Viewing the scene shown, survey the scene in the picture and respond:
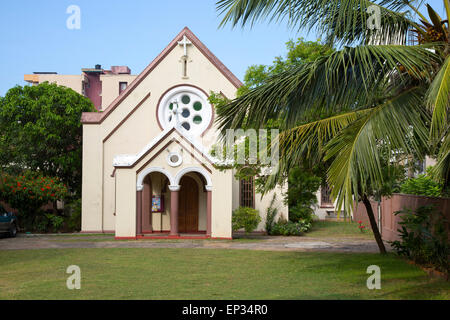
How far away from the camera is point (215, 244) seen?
1975 cm

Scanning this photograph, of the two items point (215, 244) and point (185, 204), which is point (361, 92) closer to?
point (215, 244)

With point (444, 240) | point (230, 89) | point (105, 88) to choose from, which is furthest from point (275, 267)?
point (105, 88)

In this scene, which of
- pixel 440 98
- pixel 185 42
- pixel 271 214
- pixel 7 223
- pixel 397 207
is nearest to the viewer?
pixel 440 98

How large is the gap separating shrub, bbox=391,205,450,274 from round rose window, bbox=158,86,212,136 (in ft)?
45.5

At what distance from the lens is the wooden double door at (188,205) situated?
1018 inches

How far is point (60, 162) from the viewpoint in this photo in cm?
2941

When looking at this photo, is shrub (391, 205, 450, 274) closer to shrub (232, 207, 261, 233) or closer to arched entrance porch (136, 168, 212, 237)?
shrub (232, 207, 261, 233)

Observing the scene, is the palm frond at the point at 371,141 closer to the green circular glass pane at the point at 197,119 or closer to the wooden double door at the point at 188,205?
the wooden double door at the point at 188,205

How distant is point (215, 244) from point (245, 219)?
4.33m

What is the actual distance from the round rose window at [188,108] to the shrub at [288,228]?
6199 millimetres

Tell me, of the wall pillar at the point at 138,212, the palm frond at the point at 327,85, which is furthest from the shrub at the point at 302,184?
the wall pillar at the point at 138,212

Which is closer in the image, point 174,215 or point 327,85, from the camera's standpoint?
point 327,85

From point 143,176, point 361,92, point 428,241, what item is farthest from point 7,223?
point 361,92

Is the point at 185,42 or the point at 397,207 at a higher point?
the point at 185,42
